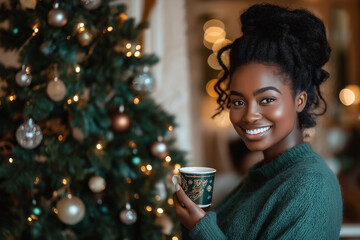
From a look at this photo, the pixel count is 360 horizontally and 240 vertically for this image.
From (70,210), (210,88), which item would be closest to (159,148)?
(70,210)

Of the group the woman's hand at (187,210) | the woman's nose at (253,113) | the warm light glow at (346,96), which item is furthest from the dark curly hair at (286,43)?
the warm light glow at (346,96)

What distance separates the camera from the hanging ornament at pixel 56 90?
1.43 m

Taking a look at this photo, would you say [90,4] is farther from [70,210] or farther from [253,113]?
[253,113]

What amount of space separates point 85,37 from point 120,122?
40 centimetres

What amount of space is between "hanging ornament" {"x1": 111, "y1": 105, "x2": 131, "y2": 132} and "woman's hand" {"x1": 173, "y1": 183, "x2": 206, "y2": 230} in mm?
770

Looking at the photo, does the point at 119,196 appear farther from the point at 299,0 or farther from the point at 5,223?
the point at 299,0

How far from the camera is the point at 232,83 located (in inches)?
36.3

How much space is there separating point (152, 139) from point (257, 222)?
962 mm

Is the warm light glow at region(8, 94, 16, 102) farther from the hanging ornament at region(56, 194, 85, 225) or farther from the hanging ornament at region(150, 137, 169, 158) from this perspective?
the hanging ornament at region(150, 137, 169, 158)

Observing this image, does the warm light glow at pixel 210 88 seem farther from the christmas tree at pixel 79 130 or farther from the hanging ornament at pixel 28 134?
the hanging ornament at pixel 28 134

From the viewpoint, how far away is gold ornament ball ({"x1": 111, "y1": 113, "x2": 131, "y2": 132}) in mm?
1621

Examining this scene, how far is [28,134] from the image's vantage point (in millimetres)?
1425

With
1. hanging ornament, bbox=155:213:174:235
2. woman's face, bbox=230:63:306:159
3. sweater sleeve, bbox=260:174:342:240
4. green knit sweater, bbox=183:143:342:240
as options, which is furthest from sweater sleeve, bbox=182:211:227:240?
hanging ornament, bbox=155:213:174:235

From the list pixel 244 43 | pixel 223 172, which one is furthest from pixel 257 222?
pixel 223 172
